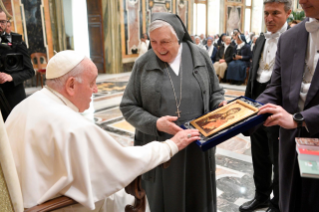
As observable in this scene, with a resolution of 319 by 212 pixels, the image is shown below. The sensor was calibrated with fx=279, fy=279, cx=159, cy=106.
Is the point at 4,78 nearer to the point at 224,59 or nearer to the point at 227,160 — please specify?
the point at 227,160

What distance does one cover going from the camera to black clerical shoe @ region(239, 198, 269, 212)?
2639 millimetres

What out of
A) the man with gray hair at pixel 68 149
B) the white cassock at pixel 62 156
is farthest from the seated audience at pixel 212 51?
the white cassock at pixel 62 156

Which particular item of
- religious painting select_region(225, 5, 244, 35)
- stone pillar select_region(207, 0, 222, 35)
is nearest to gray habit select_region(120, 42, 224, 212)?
stone pillar select_region(207, 0, 222, 35)

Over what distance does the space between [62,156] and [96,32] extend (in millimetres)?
11863

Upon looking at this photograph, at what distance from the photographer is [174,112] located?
201 cm

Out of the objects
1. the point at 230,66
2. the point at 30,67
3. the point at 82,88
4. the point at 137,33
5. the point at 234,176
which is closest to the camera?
the point at 82,88

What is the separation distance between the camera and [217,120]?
5.80 ft

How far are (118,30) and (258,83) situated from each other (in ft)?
33.8

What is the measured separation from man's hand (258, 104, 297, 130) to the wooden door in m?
11.5

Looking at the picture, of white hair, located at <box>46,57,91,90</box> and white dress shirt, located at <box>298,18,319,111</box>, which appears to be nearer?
white hair, located at <box>46,57,91,90</box>

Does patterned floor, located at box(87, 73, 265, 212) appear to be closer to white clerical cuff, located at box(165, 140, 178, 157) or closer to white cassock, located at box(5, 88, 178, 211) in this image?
white clerical cuff, located at box(165, 140, 178, 157)

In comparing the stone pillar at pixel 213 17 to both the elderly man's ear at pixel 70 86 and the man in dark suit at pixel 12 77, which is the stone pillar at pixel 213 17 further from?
the elderly man's ear at pixel 70 86

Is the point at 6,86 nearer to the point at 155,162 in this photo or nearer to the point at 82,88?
the point at 82,88

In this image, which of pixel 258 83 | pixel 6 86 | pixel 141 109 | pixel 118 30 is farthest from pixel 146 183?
pixel 118 30
